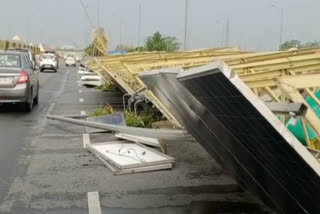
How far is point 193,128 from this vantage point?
656 centimetres

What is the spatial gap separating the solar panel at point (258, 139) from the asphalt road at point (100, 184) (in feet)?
4.29

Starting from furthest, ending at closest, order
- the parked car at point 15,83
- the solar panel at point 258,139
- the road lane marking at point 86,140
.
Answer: the parked car at point 15,83, the road lane marking at point 86,140, the solar panel at point 258,139

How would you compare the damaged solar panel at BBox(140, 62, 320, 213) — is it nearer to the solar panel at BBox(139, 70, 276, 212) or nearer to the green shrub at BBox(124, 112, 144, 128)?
the solar panel at BBox(139, 70, 276, 212)

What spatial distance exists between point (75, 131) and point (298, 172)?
8.39 metres

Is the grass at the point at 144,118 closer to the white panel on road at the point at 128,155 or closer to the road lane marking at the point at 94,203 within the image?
the white panel on road at the point at 128,155

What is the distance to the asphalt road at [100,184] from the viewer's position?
5988 millimetres

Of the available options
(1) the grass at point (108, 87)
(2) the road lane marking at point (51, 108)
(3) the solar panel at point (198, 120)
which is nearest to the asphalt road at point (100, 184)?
(3) the solar panel at point (198, 120)

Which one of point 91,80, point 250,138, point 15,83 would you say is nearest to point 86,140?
point 15,83

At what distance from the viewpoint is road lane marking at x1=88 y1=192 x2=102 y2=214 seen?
19.1 feet

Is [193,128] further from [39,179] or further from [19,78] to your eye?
[19,78]

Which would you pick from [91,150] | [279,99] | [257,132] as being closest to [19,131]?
[91,150]

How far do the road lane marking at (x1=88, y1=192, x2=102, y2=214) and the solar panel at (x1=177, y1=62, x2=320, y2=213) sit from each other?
1.73 metres

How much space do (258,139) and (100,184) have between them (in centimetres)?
341

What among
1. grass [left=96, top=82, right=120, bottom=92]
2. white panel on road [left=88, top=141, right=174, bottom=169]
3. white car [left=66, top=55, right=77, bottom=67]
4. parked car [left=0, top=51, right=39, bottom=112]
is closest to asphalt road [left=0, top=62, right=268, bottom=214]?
white panel on road [left=88, top=141, right=174, bottom=169]
